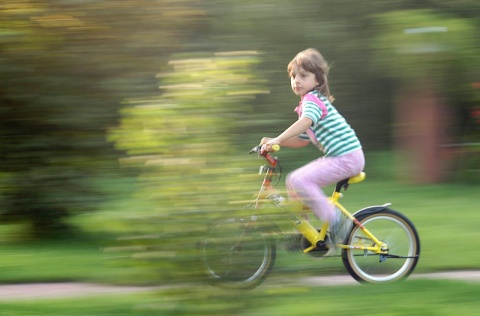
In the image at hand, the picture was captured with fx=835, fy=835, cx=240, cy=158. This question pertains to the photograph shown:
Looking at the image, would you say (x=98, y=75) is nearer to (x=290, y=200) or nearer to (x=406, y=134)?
(x=290, y=200)

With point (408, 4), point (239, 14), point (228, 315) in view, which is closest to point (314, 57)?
point (228, 315)

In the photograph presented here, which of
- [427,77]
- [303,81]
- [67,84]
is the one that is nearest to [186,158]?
[303,81]

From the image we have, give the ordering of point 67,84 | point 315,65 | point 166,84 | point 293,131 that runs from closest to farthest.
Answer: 1. point 166,84
2. point 293,131
3. point 315,65
4. point 67,84

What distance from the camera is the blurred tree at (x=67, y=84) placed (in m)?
6.88

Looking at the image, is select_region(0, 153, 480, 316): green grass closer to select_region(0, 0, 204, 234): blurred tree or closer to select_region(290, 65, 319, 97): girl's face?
select_region(0, 0, 204, 234): blurred tree

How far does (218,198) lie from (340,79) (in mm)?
6251

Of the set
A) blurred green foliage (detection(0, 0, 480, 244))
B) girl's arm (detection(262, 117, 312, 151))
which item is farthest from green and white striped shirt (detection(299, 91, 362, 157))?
blurred green foliage (detection(0, 0, 480, 244))

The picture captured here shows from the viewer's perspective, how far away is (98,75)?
23.1ft

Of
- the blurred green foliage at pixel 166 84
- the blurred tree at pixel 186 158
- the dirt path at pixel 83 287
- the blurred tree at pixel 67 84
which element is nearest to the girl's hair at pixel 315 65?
the blurred green foliage at pixel 166 84

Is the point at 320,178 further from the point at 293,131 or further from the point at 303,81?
the point at 303,81

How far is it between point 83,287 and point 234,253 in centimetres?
209

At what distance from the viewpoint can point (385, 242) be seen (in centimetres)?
603

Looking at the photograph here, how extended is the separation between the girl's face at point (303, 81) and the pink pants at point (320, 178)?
1.68 ft

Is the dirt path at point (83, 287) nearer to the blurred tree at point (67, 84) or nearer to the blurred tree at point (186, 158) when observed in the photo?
the blurred tree at point (67, 84)
